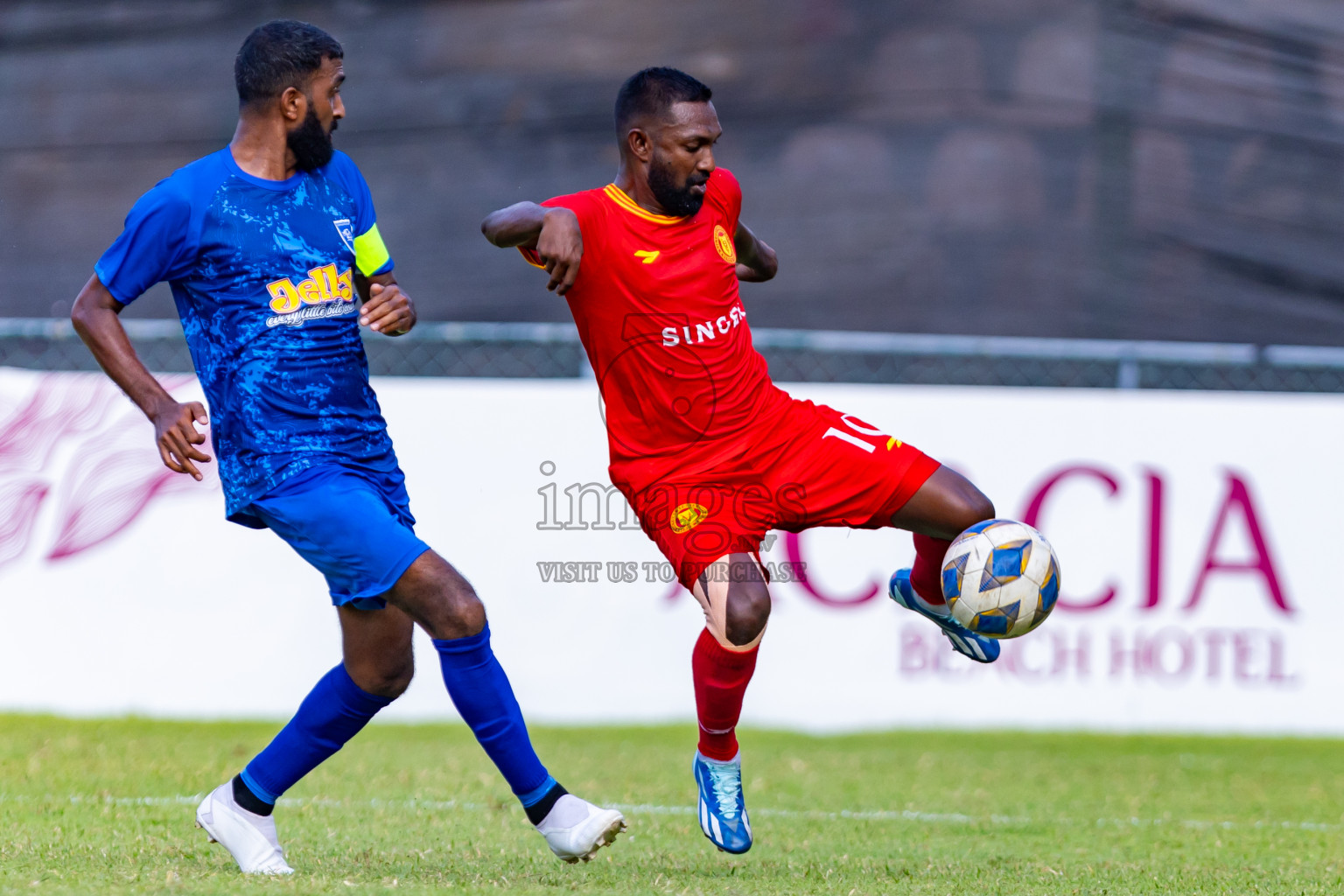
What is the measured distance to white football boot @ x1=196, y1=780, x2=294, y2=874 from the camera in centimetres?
418

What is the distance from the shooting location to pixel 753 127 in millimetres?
8352

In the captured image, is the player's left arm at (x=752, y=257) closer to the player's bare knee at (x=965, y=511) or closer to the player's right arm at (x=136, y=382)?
the player's bare knee at (x=965, y=511)

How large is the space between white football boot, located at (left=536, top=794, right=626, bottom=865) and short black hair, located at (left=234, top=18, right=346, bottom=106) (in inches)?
83.5

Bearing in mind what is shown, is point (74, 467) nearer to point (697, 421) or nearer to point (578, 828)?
point (697, 421)

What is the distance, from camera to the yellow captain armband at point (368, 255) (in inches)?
173

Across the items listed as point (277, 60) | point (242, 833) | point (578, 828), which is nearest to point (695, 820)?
point (578, 828)

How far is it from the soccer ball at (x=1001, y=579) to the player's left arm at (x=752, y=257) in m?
1.23

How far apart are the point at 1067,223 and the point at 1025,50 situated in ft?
3.26

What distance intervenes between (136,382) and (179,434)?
19 cm

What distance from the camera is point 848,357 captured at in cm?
Answer: 847

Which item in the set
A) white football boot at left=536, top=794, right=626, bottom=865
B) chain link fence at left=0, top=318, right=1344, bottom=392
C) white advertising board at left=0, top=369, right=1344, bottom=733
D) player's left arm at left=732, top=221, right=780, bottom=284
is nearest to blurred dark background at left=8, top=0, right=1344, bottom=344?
chain link fence at left=0, top=318, right=1344, bottom=392

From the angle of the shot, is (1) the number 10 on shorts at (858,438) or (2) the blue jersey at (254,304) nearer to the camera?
(2) the blue jersey at (254,304)

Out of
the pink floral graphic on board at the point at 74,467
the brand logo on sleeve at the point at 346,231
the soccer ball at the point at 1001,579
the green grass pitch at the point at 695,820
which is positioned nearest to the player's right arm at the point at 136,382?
the brand logo on sleeve at the point at 346,231

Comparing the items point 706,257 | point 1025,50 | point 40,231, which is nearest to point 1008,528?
point 706,257
